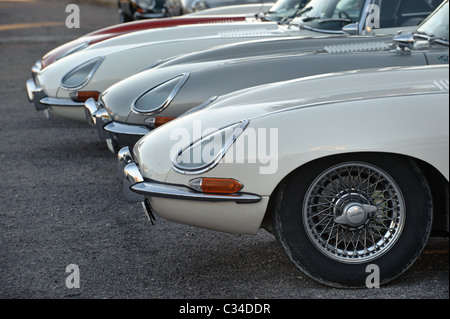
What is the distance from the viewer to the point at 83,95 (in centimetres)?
681

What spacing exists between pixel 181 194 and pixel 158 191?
137 millimetres

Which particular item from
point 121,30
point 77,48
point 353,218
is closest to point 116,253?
point 353,218

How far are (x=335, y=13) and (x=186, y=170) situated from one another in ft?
12.5

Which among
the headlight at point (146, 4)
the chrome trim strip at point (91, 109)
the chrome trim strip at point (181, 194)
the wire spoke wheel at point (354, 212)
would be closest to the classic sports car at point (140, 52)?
the chrome trim strip at point (91, 109)

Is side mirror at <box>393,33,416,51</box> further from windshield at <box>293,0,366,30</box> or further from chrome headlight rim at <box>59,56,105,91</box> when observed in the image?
chrome headlight rim at <box>59,56,105,91</box>

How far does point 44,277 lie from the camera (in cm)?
401

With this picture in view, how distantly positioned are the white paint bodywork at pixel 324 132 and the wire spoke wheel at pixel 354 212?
0.18 m

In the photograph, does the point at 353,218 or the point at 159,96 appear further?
the point at 159,96

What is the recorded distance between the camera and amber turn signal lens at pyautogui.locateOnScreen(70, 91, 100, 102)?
6.78 metres

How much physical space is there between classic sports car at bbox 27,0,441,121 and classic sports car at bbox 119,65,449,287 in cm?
291

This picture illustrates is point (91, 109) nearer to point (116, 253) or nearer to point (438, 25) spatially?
point (116, 253)

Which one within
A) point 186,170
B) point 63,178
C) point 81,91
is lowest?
point 63,178

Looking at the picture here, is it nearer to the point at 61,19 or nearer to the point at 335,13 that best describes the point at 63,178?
the point at 335,13
